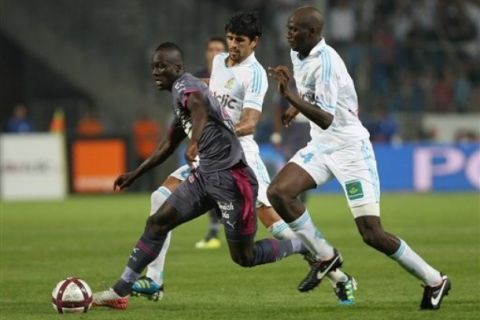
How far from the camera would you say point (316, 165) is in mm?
10250

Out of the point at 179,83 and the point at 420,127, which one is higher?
the point at 179,83

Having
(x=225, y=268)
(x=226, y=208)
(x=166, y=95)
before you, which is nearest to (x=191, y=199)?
(x=226, y=208)

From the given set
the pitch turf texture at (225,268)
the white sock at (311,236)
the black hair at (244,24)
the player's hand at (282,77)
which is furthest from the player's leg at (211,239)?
the player's hand at (282,77)

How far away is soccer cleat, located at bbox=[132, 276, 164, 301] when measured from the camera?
1021cm

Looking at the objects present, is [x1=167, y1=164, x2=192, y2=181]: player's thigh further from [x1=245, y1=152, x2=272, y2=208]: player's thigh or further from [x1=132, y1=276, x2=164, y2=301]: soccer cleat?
[x1=132, y1=276, x2=164, y2=301]: soccer cleat

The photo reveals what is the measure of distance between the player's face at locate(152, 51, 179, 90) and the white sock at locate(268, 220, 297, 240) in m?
2.20

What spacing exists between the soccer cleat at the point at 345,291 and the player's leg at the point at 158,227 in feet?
4.22

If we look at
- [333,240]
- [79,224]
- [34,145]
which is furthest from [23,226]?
[34,145]

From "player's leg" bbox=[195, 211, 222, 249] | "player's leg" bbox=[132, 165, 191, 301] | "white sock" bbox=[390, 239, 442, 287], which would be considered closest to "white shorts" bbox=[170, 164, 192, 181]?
"player's leg" bbox=[132, 165, 191, 301]

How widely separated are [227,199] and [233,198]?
5 centimetres

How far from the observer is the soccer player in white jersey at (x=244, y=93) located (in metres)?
10.9

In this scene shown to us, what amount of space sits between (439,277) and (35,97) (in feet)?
84.1

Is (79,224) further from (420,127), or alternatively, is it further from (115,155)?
(420,127)

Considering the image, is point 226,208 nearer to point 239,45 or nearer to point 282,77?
point 282,77
